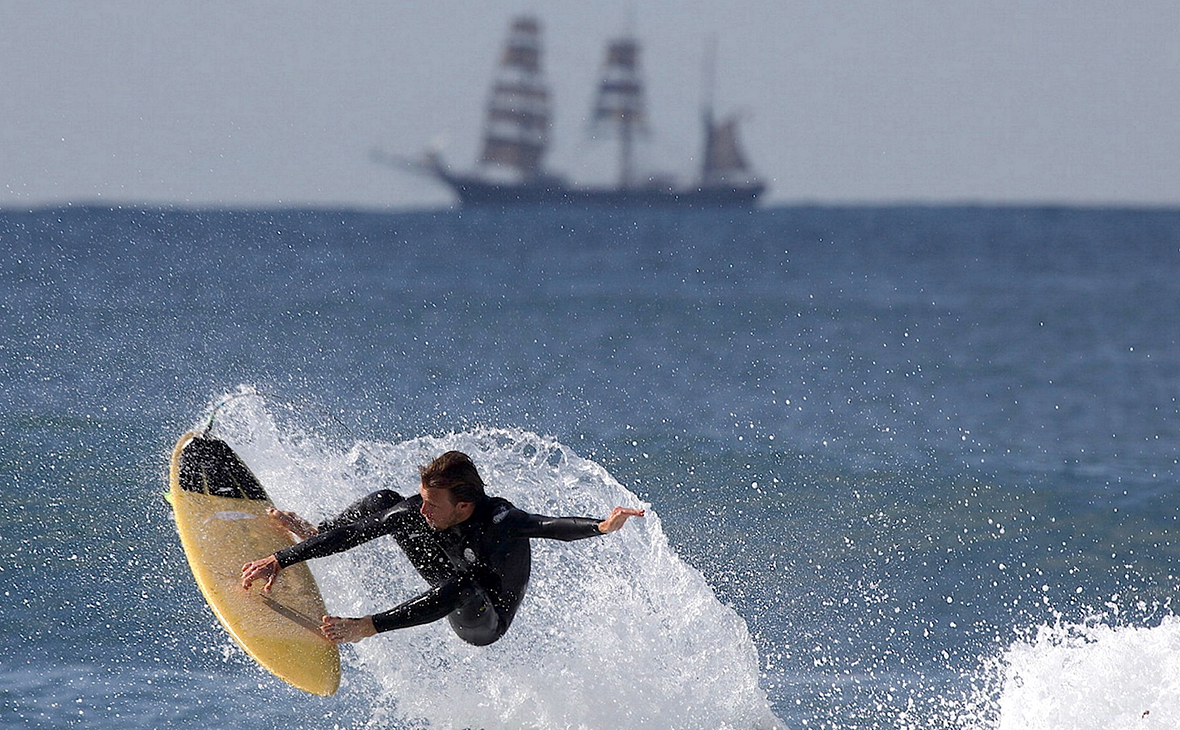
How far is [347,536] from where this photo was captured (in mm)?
6789

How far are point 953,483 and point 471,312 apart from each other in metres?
20.1

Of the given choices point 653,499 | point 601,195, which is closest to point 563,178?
point 601,195

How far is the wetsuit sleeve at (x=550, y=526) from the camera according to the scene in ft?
21.7

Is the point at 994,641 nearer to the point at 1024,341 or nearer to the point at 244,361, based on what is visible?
the point at 244,361

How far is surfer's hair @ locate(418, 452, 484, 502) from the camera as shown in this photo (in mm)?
6484

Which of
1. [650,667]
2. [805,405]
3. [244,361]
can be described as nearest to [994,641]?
[650,667]

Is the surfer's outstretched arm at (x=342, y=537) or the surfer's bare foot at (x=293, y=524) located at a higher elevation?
the surfer's outstretched arm at (x=342, y=537)

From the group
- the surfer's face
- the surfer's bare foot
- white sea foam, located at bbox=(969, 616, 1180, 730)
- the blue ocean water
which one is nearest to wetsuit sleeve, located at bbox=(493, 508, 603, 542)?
the surfer's face

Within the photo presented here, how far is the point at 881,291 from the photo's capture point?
44.6m

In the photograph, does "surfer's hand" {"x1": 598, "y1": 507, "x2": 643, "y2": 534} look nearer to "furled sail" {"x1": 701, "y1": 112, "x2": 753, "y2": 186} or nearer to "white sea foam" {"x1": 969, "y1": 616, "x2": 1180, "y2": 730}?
"white sea foam" {"x1": 969, "y1": 616, "x2": 1180, "y2": 730}

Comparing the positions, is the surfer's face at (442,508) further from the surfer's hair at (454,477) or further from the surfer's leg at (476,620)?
the surfer's leg at (476,620)

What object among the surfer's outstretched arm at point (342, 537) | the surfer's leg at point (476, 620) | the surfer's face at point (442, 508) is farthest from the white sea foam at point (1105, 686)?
the surfer's outstretched arm at point (342, 537)

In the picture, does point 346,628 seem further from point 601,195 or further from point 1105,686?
point 601,195

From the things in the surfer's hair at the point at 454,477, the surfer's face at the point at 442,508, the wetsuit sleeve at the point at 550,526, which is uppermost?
the surfer's hair at the point at 454,477
